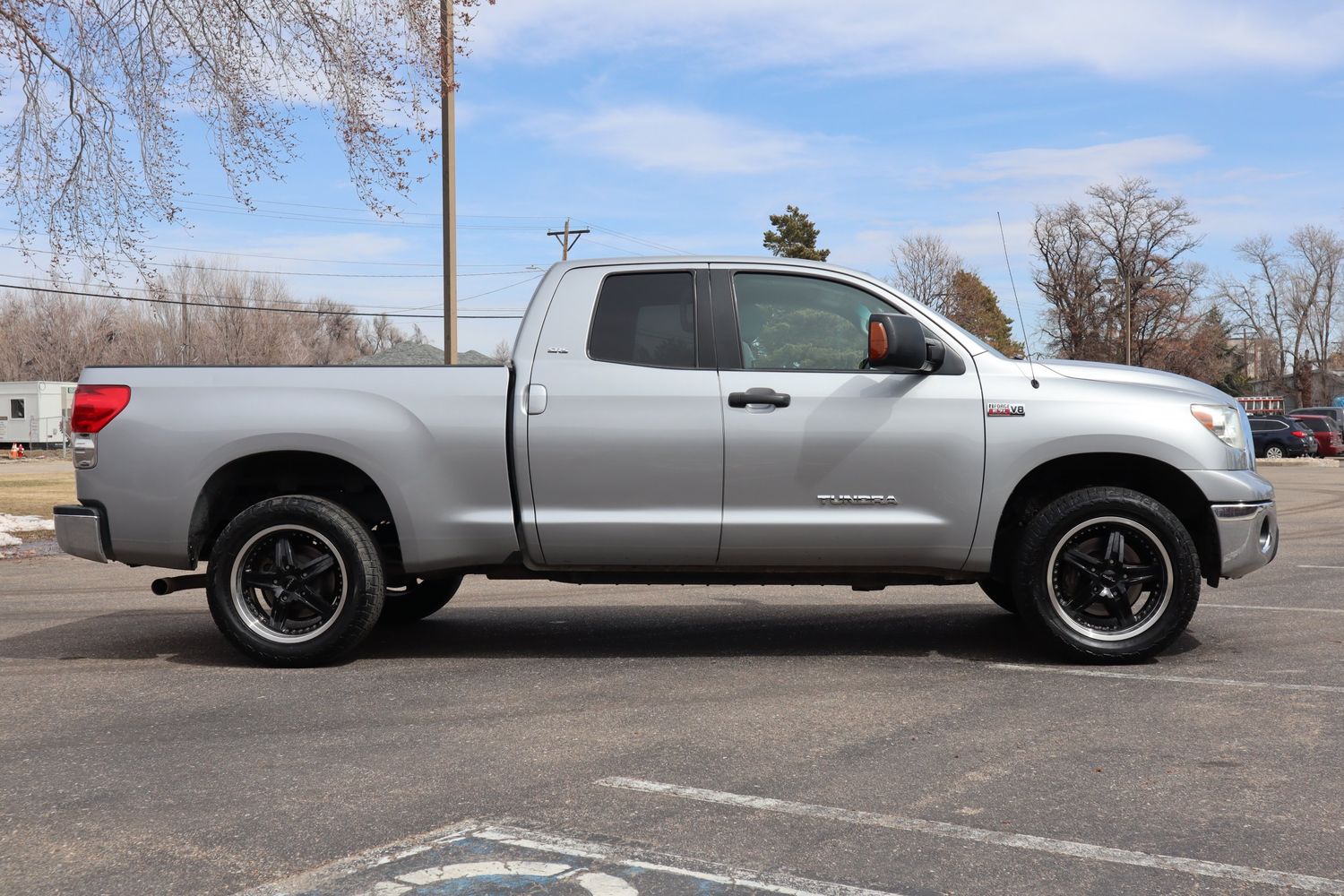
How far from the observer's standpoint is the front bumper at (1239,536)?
634 cm

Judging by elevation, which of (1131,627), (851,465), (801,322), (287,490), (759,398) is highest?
(801,322)

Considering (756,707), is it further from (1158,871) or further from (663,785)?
(1158,871)

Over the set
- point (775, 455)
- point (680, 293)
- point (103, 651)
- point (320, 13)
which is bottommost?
point (103, 651)

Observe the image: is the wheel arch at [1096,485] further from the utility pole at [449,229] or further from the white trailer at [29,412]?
the white trailer at [29,412]

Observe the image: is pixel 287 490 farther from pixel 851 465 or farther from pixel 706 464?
pixel 851 465

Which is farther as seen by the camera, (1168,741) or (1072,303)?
(1072,303)

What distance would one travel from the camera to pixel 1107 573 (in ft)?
20.9

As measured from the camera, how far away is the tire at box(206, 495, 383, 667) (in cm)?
644

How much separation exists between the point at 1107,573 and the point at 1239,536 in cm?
66

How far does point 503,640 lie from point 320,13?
9.70m

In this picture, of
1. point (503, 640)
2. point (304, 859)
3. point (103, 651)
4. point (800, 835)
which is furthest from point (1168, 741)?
point (103, 651)

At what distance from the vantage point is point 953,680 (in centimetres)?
607

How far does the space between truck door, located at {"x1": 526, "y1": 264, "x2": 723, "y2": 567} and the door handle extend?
0.09 m

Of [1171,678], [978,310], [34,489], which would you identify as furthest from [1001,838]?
[978,310]
